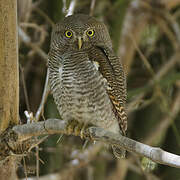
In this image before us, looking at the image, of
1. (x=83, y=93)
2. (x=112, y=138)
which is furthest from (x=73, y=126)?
(x=112, y=138)

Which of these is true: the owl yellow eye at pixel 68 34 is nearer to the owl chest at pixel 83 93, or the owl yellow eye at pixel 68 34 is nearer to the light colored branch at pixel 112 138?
the owl chest at pixel 83 93

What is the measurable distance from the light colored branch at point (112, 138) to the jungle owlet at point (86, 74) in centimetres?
43

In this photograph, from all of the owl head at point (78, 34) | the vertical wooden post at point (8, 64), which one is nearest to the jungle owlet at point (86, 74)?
the owl head at point (78, 34)

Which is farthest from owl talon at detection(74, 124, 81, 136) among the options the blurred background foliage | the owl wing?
the blurred background foliage

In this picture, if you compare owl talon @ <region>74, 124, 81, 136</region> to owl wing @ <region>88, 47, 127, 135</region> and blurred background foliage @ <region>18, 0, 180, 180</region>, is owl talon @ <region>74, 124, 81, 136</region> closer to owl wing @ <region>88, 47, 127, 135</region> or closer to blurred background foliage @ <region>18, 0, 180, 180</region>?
owl wing @ <region>88, 47, 127, 135</region>

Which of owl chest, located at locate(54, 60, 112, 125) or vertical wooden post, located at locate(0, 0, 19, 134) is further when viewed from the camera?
Answer: owl chest, located at locate(54, 60, 112, 125)

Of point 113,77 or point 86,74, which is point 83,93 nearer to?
point 86,74

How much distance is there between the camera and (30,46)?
290 cm

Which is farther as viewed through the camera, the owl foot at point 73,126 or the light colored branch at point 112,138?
the owl foot at point 73,126

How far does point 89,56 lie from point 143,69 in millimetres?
2175

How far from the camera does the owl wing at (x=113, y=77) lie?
2129mm

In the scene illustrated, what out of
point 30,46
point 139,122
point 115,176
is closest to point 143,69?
point 139,122

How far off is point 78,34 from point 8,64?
0.63 metres

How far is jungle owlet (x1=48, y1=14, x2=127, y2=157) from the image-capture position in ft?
6.74
